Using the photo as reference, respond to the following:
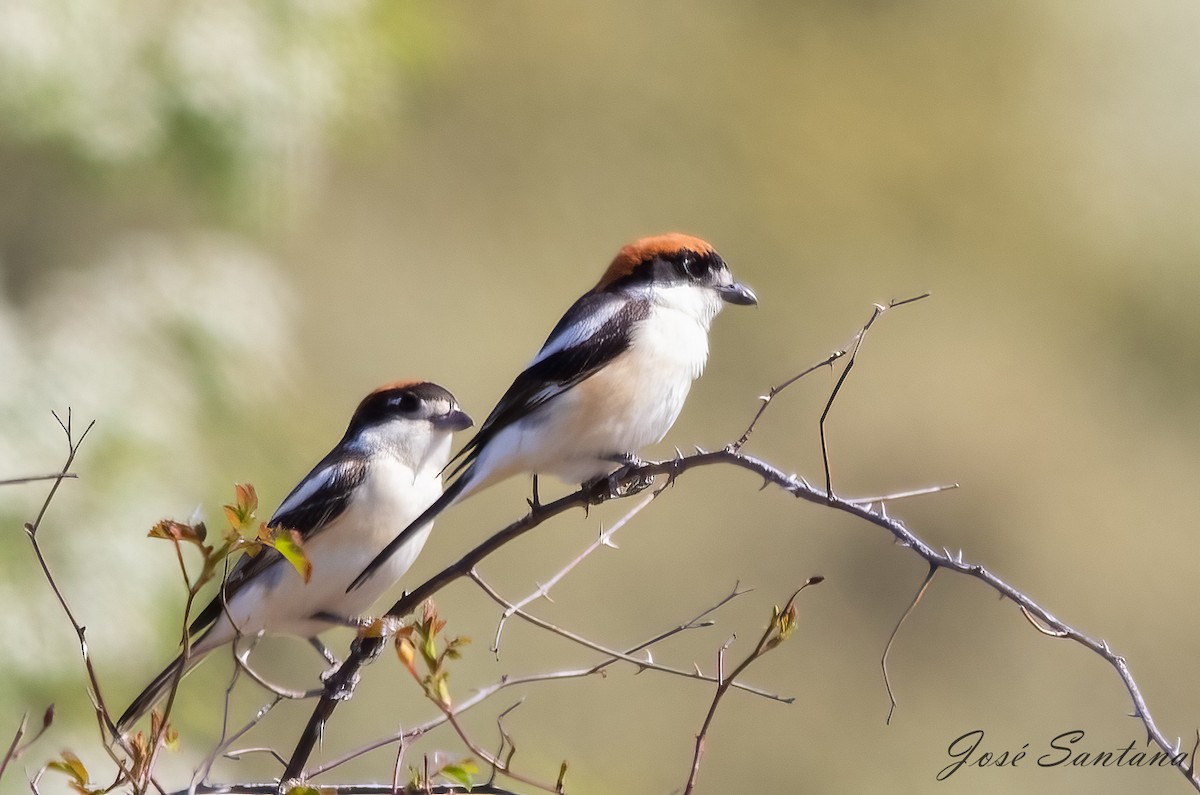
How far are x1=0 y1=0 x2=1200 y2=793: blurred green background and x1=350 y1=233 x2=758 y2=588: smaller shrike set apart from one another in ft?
7.03

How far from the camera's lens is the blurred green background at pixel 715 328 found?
657cm

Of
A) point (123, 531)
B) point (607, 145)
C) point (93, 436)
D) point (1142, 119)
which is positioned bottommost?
Answer: point (123, 531)

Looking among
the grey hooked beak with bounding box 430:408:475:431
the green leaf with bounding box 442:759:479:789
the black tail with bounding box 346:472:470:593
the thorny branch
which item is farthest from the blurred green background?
the green leaf with bounding box 442:759:479:789

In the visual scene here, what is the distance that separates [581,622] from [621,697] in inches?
31.1

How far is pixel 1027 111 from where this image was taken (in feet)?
56.6

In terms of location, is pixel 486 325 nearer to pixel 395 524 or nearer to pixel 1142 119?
pixel 1142 119

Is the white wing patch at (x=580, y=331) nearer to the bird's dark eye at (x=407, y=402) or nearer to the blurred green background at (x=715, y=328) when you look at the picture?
the bird's dark eye at (x=407, y=402)

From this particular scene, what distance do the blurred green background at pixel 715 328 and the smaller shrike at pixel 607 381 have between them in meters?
2.14

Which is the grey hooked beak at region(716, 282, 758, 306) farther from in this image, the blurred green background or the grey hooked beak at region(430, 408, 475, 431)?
the blurred green background

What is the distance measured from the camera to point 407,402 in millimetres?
3852

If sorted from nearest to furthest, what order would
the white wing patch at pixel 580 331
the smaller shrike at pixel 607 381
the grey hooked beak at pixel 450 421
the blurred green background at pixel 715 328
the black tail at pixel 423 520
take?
1. the black tail at pixel 423 520
2. the smaller shrike at pixel 607 381
3. the white wing patch at pixel 580 331
4. the grey hooked beak at pixel 450 421
5. the blurred green background at pixel 715 328

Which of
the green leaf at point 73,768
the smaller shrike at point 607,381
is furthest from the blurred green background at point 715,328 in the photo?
the green leaf at point 73,768

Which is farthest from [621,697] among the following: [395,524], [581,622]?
[395,524]

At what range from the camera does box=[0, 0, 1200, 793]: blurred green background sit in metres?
6.57
